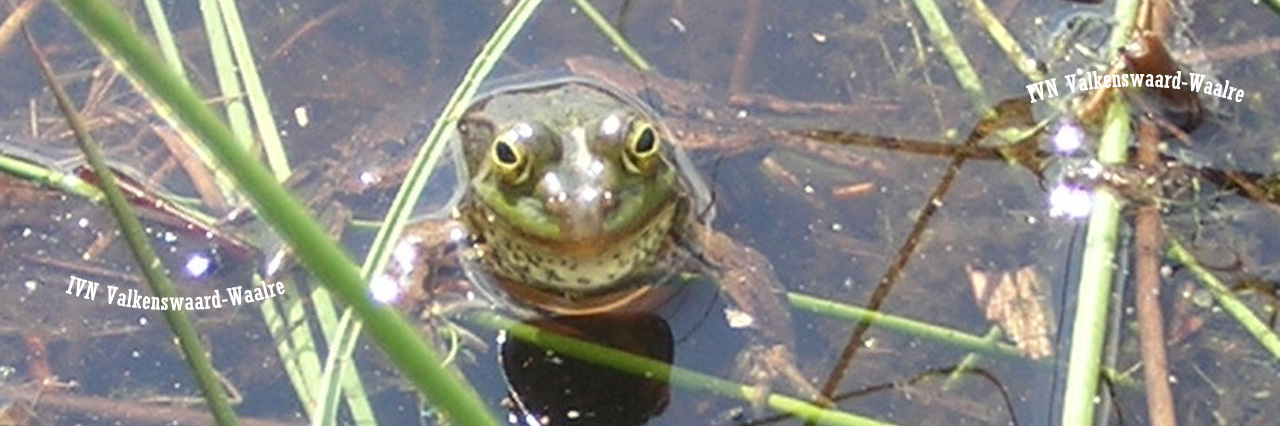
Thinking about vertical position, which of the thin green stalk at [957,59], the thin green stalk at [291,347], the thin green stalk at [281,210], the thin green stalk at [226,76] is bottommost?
the thin green stalk at [281,210]

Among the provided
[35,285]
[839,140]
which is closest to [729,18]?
[839,140]

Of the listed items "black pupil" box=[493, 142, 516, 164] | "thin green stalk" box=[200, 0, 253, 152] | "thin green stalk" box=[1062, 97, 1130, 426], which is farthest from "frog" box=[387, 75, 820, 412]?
"thin green stalk" box=[1062, 97, 1130, 426]

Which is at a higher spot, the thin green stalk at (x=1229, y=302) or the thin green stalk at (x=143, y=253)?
the thin green stalk at (x=1229, y=302)

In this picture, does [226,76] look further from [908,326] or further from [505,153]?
[908,326]

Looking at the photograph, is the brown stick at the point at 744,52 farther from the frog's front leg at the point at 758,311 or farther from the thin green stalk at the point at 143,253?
the thin green stalk at the point at 143,253

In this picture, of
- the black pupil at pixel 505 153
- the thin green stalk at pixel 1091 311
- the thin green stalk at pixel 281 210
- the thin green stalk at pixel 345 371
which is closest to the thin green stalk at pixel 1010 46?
the thin green stalk at pixel 1091 311

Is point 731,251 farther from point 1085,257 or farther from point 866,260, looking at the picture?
point 1085,257
